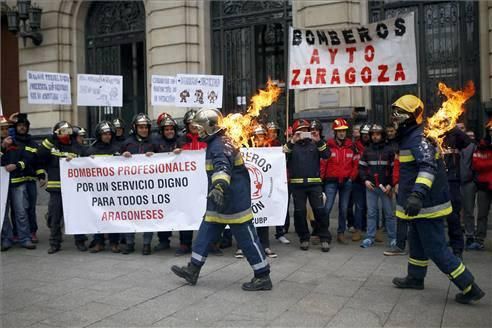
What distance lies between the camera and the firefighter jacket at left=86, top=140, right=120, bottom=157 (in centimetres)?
825

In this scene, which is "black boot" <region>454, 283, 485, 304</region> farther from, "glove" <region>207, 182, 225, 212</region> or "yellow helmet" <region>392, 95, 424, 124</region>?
"glove" <region>207, 182, 225, 212</region>

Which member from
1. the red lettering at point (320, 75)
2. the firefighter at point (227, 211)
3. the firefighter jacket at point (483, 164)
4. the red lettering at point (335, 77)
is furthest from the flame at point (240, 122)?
the firefighter jacket at point (483, 164)

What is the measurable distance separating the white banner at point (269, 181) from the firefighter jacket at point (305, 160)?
0.19 meters

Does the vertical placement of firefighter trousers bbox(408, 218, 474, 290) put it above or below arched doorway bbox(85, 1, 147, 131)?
below

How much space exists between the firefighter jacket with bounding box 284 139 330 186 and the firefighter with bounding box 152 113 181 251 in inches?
69.6

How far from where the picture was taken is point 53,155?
8.34 meters

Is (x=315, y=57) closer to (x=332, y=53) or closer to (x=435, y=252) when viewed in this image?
(x=332, y=53)

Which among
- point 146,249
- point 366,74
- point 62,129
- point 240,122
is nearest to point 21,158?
point 62,129

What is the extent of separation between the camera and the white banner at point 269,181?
25.8ft

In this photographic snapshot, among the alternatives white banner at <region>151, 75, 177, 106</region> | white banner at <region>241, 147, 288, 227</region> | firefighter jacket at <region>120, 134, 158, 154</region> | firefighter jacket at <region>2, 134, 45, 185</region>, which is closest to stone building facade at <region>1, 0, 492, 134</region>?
white banner at <region>151, 75, 177, 106</region>

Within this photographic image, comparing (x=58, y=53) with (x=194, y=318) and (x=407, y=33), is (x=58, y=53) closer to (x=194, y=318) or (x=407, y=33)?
(x=407, y=33)

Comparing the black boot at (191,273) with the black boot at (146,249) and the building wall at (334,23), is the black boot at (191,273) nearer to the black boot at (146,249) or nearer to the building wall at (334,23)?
the black boot at (146,249)

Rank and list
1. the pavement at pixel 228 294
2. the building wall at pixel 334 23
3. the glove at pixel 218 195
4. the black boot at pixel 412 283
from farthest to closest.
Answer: the building wall at pixel 334 23 < the black boot at pixel 412 283 < the glove at pixel 218 195 < the pavement at pixel 228 294

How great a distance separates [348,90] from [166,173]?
5.31 meters
